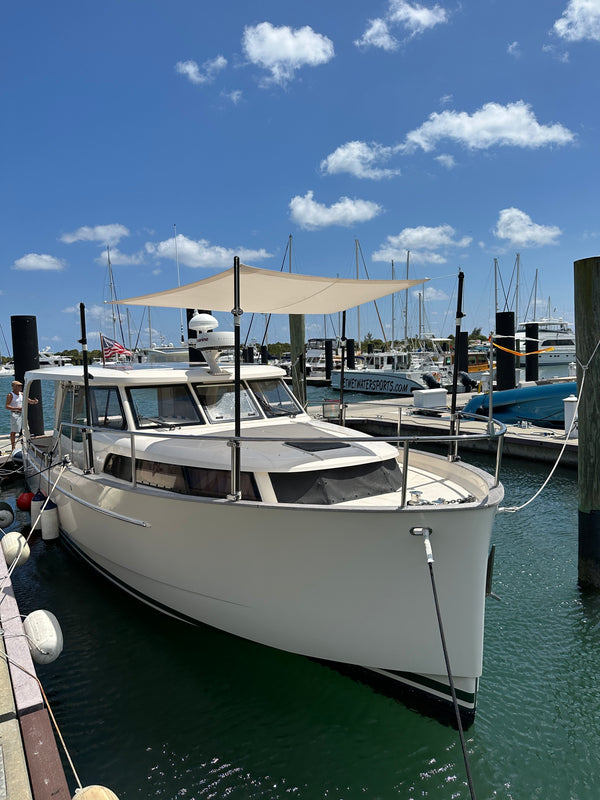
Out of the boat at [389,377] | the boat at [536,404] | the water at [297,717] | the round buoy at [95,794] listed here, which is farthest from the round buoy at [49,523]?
the boat at [389,377]

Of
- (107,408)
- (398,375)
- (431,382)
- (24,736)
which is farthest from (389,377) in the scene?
(24,736)

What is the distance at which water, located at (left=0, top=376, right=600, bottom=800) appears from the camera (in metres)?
3.98

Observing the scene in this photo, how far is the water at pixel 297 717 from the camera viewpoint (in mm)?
3977

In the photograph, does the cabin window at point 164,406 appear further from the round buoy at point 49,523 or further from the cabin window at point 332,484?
the round buoy at point 49,523

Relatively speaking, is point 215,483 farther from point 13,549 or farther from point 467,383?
point 467,383

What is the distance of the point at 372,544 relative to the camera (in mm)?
4211

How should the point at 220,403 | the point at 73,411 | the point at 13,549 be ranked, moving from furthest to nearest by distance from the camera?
1. the point at 73,411
2. the point at 220,403
3. the point at 13,549

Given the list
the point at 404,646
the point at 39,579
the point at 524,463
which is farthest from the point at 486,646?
the point at 524,463

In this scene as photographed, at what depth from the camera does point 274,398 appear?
291 inches

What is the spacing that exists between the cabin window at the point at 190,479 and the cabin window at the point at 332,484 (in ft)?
0.87


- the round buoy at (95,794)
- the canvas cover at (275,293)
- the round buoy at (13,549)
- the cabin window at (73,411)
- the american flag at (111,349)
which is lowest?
the round buoy at (95,794)

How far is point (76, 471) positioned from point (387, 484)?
3934mm

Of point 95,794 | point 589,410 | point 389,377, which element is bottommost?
point 95,794

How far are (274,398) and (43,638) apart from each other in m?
4.03
